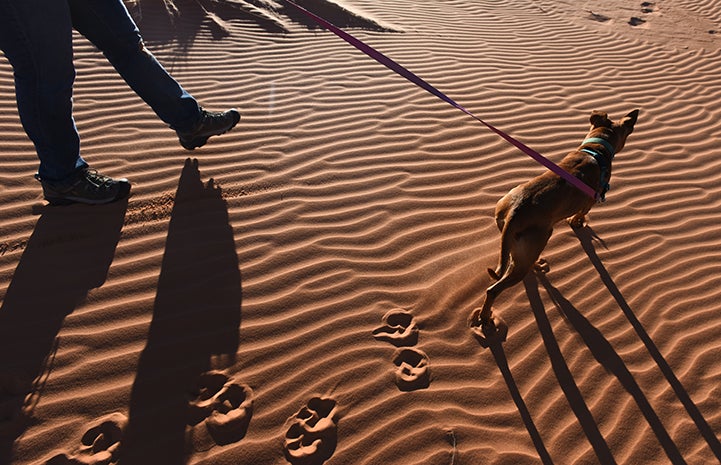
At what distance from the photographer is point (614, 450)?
8.25ft

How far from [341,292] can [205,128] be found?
1776mm

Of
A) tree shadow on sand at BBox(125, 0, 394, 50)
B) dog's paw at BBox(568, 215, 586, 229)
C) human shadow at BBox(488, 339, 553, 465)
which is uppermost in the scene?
tree shadow on sand at BBox(125, 0, 394, 50)

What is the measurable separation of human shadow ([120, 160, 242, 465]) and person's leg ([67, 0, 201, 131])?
1.89 feet

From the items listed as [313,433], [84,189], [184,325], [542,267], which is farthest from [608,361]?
[84,189]

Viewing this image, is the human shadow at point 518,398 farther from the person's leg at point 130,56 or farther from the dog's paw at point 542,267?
the person's leg at point 130,56

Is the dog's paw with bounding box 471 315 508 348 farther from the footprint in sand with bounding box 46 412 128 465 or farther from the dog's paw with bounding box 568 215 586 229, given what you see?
the footprint in sand with bounding box 46 412 128 465

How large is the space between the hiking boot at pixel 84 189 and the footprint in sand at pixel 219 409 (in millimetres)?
1620

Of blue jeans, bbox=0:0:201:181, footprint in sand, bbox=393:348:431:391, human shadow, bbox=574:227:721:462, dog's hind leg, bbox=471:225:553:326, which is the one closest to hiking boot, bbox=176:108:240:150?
blue jeans, bbox=0:0:201:181

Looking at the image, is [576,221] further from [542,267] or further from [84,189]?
[84,189]

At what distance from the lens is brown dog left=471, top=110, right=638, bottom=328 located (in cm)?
278

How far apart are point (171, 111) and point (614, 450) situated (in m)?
3.56

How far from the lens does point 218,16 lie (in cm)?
677

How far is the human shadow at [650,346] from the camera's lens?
2624mm

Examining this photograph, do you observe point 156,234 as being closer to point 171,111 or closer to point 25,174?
point 171,111
